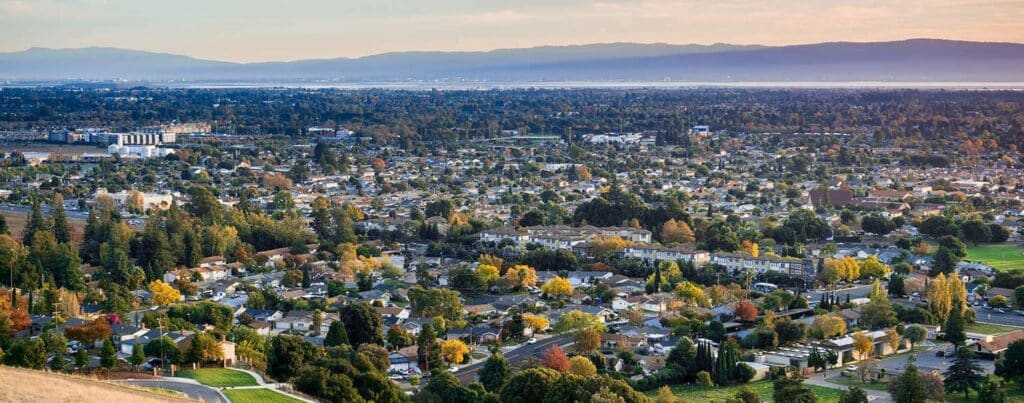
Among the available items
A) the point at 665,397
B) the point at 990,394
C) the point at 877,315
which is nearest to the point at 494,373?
the point at 665,397

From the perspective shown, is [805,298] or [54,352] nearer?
[54,352]

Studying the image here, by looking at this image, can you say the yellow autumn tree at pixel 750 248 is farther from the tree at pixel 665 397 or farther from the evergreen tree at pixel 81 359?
the evergreen tree at pixel 81 359

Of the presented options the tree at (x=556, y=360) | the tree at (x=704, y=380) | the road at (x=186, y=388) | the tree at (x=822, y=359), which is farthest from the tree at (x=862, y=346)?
the road at (x=186, y=388)

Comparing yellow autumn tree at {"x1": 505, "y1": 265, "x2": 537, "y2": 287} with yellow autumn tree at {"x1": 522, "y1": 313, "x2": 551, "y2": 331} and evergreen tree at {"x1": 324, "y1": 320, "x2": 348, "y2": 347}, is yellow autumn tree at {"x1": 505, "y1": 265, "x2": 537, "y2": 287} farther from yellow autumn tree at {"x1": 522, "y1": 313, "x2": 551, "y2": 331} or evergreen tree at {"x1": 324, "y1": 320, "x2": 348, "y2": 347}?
evergreen tree at {"x1": 324, "y1": 320, "x2": 348, "y2": 347}

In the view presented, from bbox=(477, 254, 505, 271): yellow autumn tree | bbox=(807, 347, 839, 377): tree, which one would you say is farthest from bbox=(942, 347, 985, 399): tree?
bbox=(477, 254, 505, 271): yellow autumn tree

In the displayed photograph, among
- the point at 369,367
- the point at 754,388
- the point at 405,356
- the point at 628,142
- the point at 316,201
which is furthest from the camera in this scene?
the point at 628,142

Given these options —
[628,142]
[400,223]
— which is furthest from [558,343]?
[628,142]

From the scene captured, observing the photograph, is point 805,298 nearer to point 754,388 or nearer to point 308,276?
point 754,388
